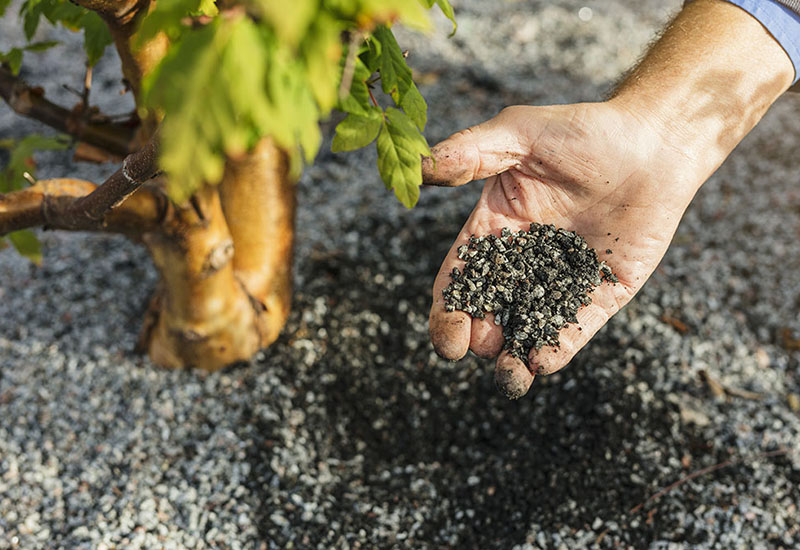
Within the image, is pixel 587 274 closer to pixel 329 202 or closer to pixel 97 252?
pixel 329 202

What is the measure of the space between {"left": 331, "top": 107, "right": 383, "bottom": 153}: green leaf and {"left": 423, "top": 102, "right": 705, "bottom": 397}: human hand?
442mm

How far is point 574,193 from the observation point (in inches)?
78.2

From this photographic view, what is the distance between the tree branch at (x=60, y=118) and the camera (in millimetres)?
2033

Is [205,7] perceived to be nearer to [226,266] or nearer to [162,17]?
[162,17]

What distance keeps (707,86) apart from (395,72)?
126 cm

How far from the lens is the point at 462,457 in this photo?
2.26 meters

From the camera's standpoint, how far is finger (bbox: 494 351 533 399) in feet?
5.73

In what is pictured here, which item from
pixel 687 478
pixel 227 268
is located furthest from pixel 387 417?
pixel 687 478

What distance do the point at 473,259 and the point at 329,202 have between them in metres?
1.55

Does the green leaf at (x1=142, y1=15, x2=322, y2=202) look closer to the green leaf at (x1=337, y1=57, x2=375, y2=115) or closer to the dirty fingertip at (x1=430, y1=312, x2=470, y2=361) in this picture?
the green leaf at (x1=337, y1=57, x2=375, y2=115)

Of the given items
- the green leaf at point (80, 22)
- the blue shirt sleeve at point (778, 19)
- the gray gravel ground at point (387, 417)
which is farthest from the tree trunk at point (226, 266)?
the blue shirt sleeve at point (778, 19)

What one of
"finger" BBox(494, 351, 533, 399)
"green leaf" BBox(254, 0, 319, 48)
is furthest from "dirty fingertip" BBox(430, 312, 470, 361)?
"green leaf" BBox(254, 0, 319, 48)

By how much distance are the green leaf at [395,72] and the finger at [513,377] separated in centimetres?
76

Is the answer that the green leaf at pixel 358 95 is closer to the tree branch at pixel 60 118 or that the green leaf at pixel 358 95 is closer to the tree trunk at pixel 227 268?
the tree trunk at pixel 227 268
